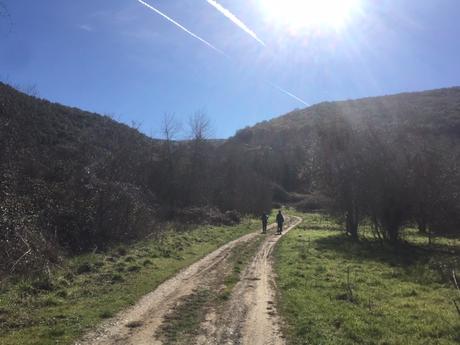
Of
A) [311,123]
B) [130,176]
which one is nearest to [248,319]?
[130,176]

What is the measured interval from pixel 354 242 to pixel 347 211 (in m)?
4.07

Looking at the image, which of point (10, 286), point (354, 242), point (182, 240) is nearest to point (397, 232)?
point (354, 242)

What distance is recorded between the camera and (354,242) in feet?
107

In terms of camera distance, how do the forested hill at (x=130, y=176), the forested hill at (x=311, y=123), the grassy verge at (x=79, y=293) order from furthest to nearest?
the forested hill at (x=311, y=123)
the forested hill at (x=130, y=176)
the grassy verge at (x=79, y=293)

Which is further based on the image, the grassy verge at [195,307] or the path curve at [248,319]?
the grassy verge at [195,307]

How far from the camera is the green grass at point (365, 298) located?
9.67 m

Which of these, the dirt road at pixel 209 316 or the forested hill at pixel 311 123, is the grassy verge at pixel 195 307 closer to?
the dirt road at pixel 209 316

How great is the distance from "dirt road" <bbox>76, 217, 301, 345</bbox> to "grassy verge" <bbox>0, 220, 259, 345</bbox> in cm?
48

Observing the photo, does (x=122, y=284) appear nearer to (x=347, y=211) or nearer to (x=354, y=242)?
(x=354, y=242)

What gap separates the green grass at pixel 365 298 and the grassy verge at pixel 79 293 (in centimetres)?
431

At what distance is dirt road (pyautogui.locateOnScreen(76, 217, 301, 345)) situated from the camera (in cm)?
927

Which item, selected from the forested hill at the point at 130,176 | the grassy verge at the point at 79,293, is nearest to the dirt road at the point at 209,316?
the grassy verge at the point at 79,293

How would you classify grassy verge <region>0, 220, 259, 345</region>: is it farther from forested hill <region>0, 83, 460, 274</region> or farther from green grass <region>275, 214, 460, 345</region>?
green grass <region>275, 214, 460, 345</region>

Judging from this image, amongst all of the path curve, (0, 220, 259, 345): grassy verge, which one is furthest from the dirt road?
(0, 220, 259, 345): grassy verge
